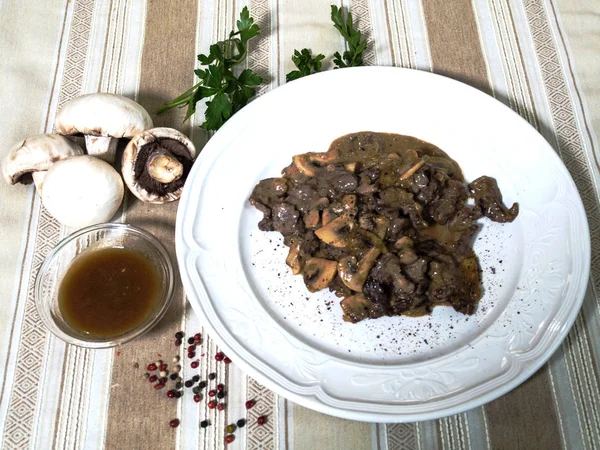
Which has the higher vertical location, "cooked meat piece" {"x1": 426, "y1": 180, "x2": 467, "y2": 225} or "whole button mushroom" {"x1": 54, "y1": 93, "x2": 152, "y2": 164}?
"whole button mushroom" {"x1": 54, "y1": 93, "x2": 152, "y2": 164}

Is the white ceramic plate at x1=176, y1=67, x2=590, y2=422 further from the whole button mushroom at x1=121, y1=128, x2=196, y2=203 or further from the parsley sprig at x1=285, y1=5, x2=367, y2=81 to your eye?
the parsley sprig at x1=285, y1=5, x2=367, y2=81

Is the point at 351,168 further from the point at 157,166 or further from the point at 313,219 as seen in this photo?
the point at 157,166

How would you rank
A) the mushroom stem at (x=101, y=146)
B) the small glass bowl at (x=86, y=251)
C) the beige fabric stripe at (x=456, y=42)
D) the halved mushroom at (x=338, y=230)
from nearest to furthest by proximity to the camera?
1. the small glass bowl at (x=86, y=251)
2. the halved mushroom at (x=338, y=230)
3. the mushroom stem at (x=101, y=146)
4. the beige fabric stripe at (x=456, y=42)

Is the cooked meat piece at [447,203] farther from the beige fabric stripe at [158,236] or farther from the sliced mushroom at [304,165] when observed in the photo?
the beige fabric stripe at [158,236]

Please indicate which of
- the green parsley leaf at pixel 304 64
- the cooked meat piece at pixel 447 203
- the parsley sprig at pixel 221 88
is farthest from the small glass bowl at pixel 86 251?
the cooked meat piece at pixel 447 203

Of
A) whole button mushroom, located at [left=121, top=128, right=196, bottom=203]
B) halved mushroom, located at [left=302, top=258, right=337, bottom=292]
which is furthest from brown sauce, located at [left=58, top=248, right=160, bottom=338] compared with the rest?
halved mushroom, located at [left=302, top=258, right=337, bottom=292]
